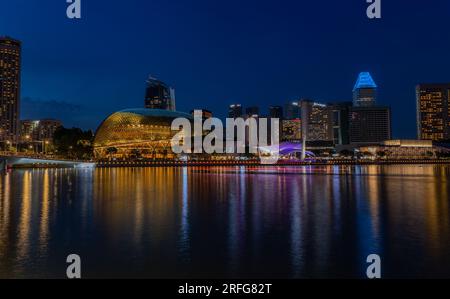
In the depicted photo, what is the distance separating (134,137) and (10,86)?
96756 mm

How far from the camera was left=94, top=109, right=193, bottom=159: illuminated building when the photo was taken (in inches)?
5079

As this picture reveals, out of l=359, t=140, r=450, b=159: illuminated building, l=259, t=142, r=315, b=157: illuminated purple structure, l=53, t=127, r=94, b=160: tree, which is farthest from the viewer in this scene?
l=359, t=140, r=450, b=159: illuminated building

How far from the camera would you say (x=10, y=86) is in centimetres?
19012

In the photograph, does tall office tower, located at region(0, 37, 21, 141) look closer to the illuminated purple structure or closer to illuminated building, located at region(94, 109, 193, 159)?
illuminated building, located at region(94, 109, 193, 159)

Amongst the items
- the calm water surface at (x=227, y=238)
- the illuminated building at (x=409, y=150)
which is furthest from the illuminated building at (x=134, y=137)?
the calm water surface at (x=227, y=238)

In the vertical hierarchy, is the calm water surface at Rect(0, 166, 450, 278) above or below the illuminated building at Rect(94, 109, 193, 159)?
below

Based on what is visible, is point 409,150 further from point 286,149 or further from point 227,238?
point 227,238

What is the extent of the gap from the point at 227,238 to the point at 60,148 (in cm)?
10183

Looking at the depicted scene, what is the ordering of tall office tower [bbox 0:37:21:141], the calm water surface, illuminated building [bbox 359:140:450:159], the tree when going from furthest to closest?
tall office tower [bbox 0:37:21:141] → illuminated building [bbox 359:140:450:159] → the tree → the calm water surface

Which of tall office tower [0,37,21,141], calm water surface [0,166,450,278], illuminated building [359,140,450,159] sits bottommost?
calm water surface [0,166,450,278]

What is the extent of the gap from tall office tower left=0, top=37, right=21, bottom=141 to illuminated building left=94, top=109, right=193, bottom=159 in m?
70.2

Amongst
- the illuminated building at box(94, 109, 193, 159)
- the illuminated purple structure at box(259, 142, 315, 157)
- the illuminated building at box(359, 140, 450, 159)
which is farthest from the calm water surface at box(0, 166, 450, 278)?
the illuminated building at box(359, 140, 450, 159)

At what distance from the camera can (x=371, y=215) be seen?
16672 mm

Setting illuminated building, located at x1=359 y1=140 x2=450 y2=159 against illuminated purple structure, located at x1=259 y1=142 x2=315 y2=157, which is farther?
illuminated building, located at x1=359 y1=140 x2=450 y2=159
